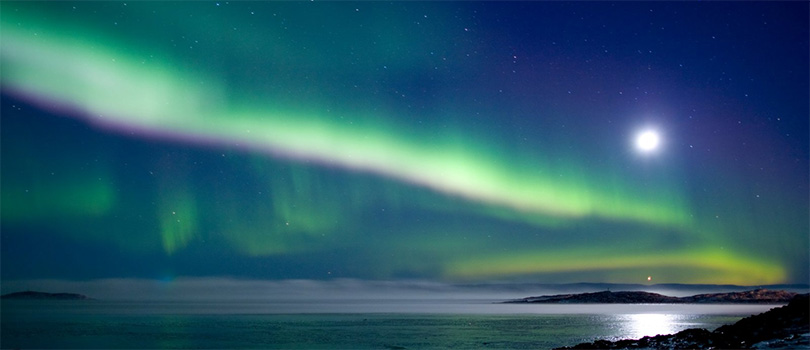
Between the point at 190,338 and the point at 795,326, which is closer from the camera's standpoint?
the point at 795,326

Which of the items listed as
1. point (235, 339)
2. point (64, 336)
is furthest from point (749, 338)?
point (64, 336)

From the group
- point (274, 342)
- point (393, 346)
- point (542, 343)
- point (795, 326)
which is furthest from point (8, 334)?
point (795, 326)

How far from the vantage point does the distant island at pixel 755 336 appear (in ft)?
89.9

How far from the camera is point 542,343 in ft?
153

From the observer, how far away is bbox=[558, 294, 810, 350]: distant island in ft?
89.9

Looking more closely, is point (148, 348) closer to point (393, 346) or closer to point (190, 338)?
point (190, 338)

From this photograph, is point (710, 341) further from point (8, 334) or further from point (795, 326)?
point (8, 334)

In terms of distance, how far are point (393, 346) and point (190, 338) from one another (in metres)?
27.1

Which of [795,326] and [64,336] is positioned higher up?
[795,326]

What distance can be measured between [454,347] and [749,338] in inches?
848

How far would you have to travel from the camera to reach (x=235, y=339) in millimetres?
57531

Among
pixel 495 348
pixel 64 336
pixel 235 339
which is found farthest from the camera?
pixel 64 336

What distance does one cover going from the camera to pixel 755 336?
30156 millimetres

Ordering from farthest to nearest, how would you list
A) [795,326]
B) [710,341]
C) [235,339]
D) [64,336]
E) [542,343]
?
1. [64,336]
2. [235,339]
3. [542,343]
4. [710,341]
5. [795,326]
